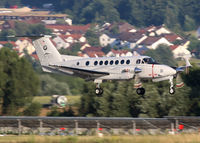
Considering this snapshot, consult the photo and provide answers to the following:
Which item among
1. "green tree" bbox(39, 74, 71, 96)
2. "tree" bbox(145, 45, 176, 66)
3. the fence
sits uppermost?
"tree" bbox(145, 45, 176, 66)

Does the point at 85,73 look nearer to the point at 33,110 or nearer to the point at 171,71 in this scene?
the point at 171,71

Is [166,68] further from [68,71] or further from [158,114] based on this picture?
[158,114]

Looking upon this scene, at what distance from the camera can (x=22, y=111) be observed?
9894 cm

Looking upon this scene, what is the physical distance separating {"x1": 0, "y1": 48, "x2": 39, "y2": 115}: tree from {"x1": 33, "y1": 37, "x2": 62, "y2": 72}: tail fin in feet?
150

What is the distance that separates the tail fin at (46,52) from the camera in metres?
54.3

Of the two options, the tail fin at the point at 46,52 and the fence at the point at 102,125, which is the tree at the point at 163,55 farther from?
the tail fin at the point at 46,52

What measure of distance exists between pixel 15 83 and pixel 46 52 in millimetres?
51074

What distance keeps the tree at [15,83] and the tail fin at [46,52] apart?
4585cm

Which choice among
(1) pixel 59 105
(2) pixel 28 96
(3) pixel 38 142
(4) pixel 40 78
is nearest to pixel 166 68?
(3) pixel 38 142

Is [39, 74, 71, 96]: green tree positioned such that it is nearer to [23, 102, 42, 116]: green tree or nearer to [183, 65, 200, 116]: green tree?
[23, 102, 42, 116]: green tree

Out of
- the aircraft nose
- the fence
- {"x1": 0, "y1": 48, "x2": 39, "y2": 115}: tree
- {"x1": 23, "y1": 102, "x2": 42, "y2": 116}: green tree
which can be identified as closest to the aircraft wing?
the aircraft nose

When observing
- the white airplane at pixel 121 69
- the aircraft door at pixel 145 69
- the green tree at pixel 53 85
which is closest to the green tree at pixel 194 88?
the green tree at pixel 53 85

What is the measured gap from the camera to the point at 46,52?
54.7m

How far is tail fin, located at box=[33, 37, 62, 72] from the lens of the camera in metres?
54.3
